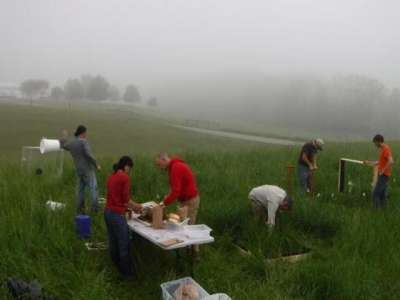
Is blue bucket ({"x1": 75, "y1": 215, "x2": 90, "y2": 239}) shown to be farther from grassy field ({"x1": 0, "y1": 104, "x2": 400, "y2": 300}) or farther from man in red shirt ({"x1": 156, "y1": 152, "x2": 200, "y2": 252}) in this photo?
man in red shirt ({"x1": 156, "y1": 152, "x2": 200, "y2": 252})

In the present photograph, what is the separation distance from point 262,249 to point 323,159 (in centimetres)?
823

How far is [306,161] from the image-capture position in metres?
9.23

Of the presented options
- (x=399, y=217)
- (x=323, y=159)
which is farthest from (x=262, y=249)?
(x=323, y=159)

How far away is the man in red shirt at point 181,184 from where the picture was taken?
5.41 metres

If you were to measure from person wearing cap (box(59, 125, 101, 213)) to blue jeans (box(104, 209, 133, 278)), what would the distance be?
2271 millimetres

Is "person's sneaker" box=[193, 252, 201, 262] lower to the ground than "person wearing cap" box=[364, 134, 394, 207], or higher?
lower

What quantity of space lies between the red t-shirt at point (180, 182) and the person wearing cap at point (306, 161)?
14.3 ft

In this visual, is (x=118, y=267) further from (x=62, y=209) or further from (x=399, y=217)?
(x=399, y=217)

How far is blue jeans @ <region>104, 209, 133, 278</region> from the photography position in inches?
186

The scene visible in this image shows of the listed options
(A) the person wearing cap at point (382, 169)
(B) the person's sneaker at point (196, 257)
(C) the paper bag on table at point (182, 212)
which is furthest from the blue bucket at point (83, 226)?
(A) the person wearing cap at point (382, 169)

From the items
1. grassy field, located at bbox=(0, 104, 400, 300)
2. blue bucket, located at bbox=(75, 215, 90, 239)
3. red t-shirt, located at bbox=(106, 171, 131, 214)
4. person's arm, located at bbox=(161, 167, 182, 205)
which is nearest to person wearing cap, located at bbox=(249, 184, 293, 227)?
grassy field, located at bbox=(0, 104, 400, 300)

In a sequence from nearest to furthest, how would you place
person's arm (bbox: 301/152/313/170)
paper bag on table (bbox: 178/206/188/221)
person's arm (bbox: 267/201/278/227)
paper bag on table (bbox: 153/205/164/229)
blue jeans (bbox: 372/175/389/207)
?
paper bag on table (bbox: 153/205/164/229) < paper bag on table (bbox: 178/206/188/221) < person's arm (bbox: 267/201/278/227) < blue jeans (bbox: 372/175/389/207) < person's arm (bbox: 301/152/313/170)

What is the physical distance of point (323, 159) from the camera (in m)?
13.3

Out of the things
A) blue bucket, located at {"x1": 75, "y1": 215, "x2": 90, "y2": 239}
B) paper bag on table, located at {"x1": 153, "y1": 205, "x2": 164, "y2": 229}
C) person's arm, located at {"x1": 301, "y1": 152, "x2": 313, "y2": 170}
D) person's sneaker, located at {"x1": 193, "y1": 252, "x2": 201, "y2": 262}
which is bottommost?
person's sneaker, located at {"x1": 193, "y1": 252, "x2": 201, "y2": 262}
